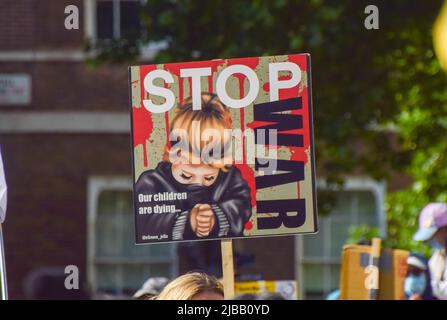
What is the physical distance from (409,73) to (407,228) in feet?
5.12

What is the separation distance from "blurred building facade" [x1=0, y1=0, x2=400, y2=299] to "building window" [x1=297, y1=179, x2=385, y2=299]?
4cm

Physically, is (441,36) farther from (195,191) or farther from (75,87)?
(195,191)

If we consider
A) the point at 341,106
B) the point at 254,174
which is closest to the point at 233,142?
the point at 254,174

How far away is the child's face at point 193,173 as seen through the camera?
5.44m

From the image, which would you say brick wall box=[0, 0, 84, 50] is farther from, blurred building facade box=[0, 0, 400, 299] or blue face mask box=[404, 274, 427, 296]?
blue face mask box=[404, 274, 427, 296]

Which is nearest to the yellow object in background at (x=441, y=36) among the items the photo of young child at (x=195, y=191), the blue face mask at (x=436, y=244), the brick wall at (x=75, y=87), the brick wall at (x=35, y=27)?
the blue face mask at (x=436, y=244)

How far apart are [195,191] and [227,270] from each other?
1.29ft

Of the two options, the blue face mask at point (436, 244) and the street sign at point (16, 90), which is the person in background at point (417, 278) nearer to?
the blue face mask at point (436, 244)

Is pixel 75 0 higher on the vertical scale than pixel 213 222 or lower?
higher

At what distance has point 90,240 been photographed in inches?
611

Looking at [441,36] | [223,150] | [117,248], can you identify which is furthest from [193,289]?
[117,248]

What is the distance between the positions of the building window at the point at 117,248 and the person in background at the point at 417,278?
28.9 ft

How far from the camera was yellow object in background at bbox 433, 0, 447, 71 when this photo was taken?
11016 mm

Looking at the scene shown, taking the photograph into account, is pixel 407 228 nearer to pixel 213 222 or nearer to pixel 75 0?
pixel 75 0
